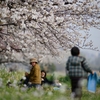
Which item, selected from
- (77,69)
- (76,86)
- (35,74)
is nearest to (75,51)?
(77,69)

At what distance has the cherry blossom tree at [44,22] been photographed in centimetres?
1010

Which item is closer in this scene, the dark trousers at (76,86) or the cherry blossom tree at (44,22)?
the dark trousers at (76,86)

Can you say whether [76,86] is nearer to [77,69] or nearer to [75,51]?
[77,69]

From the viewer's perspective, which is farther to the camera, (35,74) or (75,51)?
(35,74)

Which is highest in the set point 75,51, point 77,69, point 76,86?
point 75,51

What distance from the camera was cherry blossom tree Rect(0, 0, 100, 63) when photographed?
10.1 metres

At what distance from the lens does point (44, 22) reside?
10.5 meters

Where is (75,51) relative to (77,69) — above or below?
above

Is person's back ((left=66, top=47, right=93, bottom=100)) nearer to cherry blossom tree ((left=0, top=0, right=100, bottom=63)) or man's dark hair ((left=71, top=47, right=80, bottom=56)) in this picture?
man's dark hair ((left=71, top=47, right=80, bottom=56))

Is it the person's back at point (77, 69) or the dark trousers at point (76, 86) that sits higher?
the person's back at point (77, 69)

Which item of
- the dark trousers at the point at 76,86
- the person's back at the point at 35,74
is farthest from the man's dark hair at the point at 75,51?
the person's back at the point at 35,74

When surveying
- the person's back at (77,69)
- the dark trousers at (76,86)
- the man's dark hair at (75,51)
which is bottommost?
the dark trousers at (76,86)

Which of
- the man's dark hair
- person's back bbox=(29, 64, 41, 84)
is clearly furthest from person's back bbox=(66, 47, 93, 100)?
person's back bbox=(29, 64, 41, 84)

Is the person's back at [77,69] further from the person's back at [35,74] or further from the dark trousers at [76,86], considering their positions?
the person's back at [35,74]
